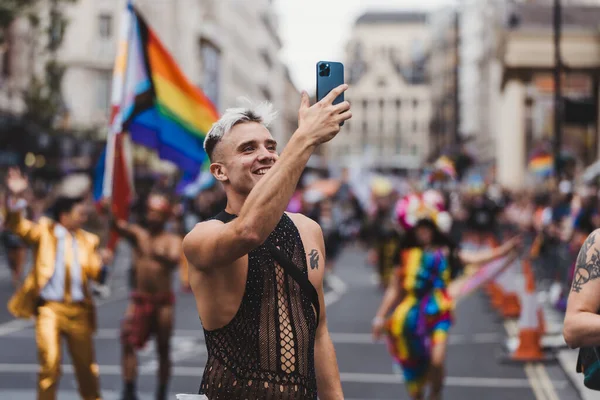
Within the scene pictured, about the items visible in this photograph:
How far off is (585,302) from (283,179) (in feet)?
4.74

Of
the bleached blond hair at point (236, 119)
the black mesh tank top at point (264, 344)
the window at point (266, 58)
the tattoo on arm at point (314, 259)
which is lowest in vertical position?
the black mesh tank top at point (264, 344)

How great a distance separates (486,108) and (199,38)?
96.0 ft

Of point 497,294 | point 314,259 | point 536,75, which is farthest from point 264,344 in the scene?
point 536,75

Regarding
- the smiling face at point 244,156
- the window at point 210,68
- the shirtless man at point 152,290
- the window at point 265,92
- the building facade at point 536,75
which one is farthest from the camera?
the window at point 265,92

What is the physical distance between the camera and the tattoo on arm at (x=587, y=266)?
4180mm

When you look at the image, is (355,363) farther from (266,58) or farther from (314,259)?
(266,58)

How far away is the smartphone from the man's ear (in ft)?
1.96

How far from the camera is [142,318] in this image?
9555 mm

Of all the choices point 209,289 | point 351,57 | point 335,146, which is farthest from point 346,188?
point 351,57

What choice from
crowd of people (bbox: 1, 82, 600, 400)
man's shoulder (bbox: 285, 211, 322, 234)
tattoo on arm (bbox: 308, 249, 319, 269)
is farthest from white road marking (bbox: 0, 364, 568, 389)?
tattoo on arm (bbox: 308, 249, 319, 269)

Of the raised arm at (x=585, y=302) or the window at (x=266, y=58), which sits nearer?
the raised arm at (x=585, y=302)

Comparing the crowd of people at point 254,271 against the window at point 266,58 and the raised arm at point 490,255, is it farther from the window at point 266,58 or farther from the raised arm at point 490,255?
the window at point 266,58

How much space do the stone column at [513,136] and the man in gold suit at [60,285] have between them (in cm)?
4576

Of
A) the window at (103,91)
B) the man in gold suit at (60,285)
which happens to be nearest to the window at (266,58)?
the window at (103,91)
